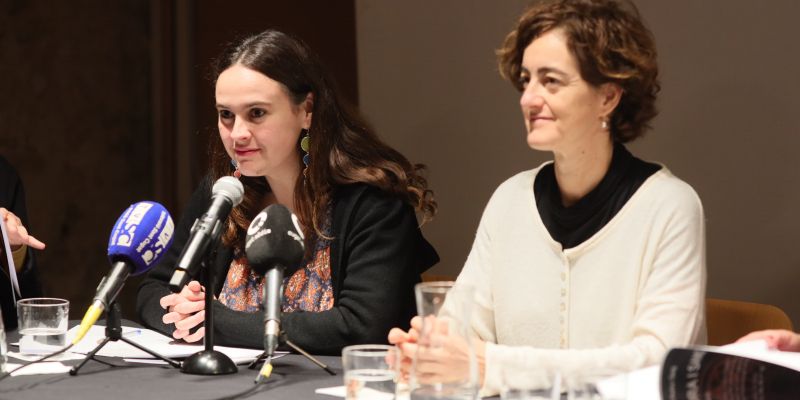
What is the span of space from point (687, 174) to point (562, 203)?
3.40 ft

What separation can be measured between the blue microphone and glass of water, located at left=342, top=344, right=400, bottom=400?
1.60 feet

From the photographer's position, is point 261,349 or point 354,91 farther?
point 354,91

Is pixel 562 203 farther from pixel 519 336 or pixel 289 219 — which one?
pixel 289 219

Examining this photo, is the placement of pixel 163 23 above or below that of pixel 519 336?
above

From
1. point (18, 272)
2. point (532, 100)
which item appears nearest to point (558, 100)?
point (532, 100)

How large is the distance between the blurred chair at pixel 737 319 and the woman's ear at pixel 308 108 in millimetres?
1155

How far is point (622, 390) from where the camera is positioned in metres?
1.40

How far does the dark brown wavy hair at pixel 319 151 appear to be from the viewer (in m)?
2.80

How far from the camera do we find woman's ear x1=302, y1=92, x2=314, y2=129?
287cm

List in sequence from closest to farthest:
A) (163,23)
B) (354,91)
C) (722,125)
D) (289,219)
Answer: (289,219), (722,125), (354,91), (163,23)

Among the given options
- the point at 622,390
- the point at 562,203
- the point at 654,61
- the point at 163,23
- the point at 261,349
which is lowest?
the point at 261,349

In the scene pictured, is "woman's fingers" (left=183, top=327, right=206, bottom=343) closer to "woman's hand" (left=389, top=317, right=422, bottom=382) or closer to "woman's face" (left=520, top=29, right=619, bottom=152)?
"woman's hand" (left=389, top=317, right=422, bottom=382)

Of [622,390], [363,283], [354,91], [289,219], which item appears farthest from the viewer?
[354,91]

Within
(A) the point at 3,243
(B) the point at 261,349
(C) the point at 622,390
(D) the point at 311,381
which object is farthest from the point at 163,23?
(C) the point at 622,390
